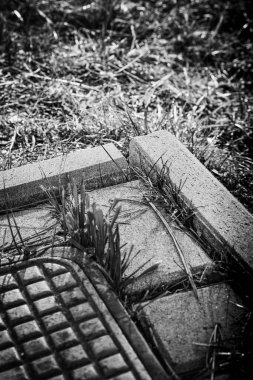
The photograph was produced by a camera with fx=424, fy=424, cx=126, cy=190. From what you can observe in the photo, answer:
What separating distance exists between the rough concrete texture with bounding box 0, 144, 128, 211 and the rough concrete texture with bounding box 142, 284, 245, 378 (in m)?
0.65

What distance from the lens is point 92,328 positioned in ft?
4.16

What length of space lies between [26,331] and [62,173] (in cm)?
70

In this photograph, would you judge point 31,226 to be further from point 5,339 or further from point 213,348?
point 213,348

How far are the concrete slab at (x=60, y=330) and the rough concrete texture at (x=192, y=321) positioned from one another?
0.07 metres

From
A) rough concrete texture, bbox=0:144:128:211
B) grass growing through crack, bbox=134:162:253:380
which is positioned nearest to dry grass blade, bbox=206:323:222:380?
grass growing through crack, bbox=134:162:253:380

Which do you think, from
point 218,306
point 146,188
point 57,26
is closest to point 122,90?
point 57,26

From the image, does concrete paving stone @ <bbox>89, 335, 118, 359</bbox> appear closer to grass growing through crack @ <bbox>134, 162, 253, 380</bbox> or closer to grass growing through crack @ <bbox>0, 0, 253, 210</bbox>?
grass growing through crack @ <bbox>134, 162, 253, 380</bbox>

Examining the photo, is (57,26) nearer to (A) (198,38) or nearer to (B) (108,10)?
(B) (108,10)

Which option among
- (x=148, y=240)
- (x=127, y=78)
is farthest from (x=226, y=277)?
(x=127, y=78)

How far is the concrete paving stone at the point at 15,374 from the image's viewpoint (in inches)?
45.8

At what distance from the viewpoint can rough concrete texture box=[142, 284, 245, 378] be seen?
1.23 m

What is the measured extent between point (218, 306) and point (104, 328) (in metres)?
0.37

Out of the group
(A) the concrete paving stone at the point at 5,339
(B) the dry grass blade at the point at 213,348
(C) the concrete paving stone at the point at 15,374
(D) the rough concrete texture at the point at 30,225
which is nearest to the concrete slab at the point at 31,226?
(D) the rough concrete texture at the point at 30,225

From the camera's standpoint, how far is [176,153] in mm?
1847
